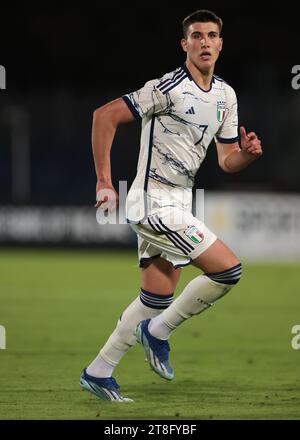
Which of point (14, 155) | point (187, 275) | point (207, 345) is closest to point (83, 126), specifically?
point (14, 155)

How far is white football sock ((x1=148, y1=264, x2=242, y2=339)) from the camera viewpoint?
19.5 ft

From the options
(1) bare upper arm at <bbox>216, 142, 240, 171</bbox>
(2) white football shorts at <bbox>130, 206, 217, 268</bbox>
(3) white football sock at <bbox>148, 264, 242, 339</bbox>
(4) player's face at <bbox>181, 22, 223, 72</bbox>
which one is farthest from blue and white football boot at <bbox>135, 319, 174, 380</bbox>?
(4) player's face at <bbox>181, 22, 223, 72</bbox>

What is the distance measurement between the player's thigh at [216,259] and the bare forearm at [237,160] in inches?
24.7

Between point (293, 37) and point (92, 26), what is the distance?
546 centimetres

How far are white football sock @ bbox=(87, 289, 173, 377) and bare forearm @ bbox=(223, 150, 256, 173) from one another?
0.92 m

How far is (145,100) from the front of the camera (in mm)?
5965

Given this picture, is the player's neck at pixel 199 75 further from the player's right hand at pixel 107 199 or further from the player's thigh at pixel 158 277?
the player's thigh at pixel 158 277

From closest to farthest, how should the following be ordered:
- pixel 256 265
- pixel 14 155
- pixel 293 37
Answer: pixel 256 265
pixel 14 155
pixel 293 37

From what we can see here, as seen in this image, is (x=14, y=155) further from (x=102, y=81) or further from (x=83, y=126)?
(x=102, y=81)

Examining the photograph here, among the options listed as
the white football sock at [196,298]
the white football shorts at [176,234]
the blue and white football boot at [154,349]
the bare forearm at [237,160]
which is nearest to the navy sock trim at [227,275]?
the white football sock at [196,298]

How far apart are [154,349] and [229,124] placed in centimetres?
154

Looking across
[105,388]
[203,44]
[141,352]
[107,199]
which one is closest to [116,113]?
[107,199]

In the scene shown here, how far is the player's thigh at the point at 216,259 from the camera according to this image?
5.91 metres

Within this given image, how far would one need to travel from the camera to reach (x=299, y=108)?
Result: 2081 cm
